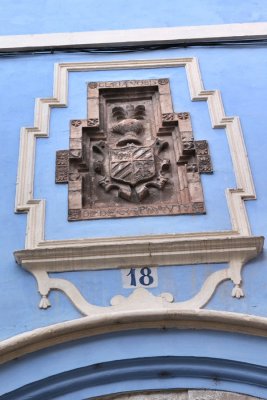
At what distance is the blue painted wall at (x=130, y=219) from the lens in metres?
4.16

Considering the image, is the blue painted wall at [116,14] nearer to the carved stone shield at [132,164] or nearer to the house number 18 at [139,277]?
the carved stone shield at [132,164]

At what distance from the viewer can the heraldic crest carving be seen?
16.3 ft

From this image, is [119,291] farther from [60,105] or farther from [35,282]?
[60,105]

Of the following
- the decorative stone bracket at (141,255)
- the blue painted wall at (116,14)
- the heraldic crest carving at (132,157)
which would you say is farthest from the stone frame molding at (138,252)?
the blue painted wall at (116,14)

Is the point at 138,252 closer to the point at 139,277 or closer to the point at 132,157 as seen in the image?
the point at 139,277

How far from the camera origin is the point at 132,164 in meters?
5.20

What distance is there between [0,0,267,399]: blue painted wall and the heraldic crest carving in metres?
0.08

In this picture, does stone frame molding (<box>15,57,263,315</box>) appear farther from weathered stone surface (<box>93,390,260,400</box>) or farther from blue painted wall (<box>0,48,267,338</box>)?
weathered stone surface (<box>93,390,260,400</box>)

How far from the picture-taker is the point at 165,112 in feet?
18.3

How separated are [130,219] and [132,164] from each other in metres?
0.55

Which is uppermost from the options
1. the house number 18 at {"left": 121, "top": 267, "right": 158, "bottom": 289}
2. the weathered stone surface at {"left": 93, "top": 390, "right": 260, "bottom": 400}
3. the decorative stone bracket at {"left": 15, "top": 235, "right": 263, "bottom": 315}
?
the decorative stone bracket at {"left": 15, "top": 235, "right": 263, "bottom": 315}

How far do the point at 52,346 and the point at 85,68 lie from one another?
2656 millimetres

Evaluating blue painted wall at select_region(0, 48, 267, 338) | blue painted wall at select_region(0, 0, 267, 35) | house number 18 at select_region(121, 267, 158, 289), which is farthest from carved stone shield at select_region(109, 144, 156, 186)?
blue painted wall at select_region(0, 0, 267, 35)

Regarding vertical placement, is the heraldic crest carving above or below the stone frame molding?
above
